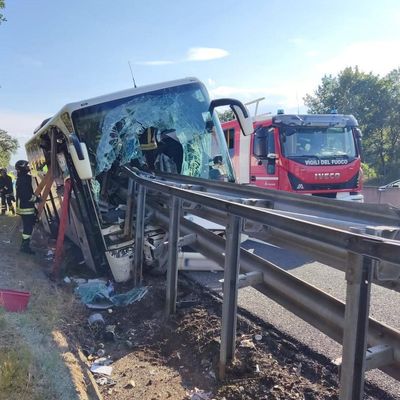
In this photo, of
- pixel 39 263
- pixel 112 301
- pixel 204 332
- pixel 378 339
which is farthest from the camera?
pixel 39 263

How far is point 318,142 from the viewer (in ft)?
29.9

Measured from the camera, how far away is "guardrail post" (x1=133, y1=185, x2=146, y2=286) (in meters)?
5.18

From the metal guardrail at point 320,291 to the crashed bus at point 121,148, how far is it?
1.68m

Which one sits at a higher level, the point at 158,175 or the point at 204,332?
the point at 158,175

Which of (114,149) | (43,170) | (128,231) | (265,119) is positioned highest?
(265,119)

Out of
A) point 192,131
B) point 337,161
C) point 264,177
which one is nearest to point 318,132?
point 337,161

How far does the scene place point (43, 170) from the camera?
805 cm

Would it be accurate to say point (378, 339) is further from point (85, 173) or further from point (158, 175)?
point (158, 175)

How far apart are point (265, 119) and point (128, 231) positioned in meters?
4.94

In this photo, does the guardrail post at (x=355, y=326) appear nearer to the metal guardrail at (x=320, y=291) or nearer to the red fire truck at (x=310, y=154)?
the metal guardrail at (x=320, y=291)

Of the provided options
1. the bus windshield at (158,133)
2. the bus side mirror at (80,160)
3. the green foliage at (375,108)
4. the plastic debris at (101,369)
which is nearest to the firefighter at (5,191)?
the bus windshield at (158,133)

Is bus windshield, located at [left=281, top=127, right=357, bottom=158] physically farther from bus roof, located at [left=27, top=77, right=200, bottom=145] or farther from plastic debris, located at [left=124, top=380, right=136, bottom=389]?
plastic debris, located at [left=124, top=380, right=136, bottom=389]

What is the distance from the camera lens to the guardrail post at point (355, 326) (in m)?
1.94

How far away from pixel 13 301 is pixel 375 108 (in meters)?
34.3
